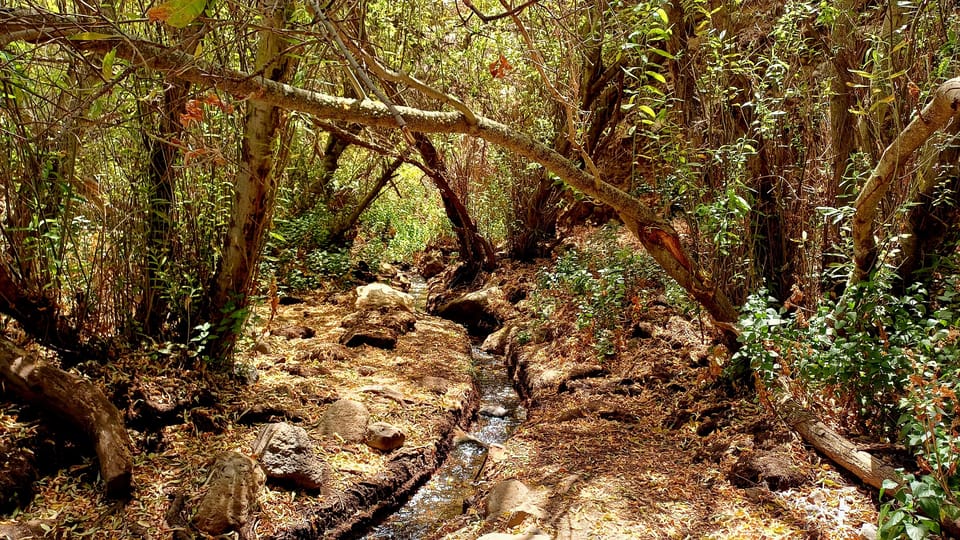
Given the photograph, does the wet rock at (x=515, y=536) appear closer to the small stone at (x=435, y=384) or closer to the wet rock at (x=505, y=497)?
the wet rock at (x=505, y=497)

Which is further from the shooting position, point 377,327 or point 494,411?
point 377,327

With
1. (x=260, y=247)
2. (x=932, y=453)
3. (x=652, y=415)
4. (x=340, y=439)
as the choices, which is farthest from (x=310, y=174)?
(x=932, y=453)

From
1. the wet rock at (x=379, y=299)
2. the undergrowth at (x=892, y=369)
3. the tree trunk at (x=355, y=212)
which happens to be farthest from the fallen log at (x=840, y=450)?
the tree trunk at (x=355, y=212)

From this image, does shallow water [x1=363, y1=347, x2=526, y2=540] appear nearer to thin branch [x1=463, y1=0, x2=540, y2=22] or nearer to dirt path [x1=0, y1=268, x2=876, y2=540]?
dirt path [x1=0, y1=268, x2=876, y2=540]

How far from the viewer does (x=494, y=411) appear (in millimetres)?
5629

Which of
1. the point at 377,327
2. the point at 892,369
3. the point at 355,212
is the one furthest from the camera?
the point at 355,212

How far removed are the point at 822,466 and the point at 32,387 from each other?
4.23 m

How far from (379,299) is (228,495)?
466 cm

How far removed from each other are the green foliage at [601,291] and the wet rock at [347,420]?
2289 mm

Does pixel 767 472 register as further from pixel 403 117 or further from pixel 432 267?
pixel 432 267

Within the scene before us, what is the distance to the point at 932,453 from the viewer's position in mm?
2516

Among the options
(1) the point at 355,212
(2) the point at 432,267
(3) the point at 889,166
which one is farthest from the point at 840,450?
(2) the point at 432,267

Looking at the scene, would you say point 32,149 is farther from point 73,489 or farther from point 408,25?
point 408,25

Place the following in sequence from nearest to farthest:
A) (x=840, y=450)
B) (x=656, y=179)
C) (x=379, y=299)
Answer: (x=840, y=450) < (x=656, y=179) < (x=379, y=299)
